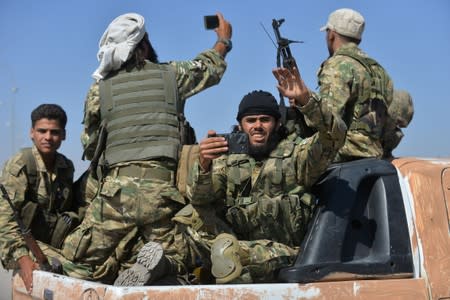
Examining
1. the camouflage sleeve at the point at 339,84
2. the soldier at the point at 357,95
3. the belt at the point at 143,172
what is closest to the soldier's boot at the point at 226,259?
the belt at the point at 143,172

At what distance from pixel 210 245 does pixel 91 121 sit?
140 cm

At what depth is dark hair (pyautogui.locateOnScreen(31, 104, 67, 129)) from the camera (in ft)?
16.4

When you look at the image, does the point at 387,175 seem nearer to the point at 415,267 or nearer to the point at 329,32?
the point at 415,267

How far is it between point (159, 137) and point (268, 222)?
1.06 m

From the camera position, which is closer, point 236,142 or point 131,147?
point 236,142

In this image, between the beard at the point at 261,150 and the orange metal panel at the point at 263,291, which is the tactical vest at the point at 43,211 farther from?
the beard at the point at 261,150

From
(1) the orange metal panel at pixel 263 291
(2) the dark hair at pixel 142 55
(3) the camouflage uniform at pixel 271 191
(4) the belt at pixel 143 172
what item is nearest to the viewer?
(1) the orange metal panel at pixel 263 291

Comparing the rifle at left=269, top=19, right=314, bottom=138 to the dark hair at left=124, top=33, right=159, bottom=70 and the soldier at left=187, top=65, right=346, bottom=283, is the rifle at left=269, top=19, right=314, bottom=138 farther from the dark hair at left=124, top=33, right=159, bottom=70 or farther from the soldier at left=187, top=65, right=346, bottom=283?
the dark hair at left=124, top=33, right=159, bottom=70

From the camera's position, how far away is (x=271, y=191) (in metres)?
3.91

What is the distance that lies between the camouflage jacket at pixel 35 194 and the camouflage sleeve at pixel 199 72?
105 cm

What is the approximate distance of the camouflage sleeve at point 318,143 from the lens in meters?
3.54

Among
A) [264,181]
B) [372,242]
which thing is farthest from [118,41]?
[372,242]

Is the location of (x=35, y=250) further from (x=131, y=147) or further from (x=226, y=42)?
(x=226, y=42)

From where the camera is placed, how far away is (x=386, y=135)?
4875 millimetres
